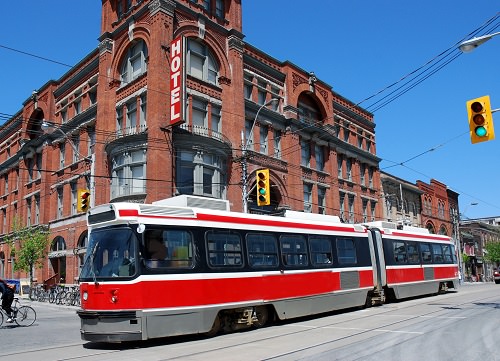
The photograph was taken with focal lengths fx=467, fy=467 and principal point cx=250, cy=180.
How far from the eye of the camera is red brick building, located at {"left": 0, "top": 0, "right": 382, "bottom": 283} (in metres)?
25.8

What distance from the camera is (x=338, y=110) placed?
41.9m

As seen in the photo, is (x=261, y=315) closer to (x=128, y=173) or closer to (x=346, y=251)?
(x=346, y=251)

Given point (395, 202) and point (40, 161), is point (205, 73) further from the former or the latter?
point (395, 202)

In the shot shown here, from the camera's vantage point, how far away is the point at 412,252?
2155 cm

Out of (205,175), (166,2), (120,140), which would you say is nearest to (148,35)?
(166,2)

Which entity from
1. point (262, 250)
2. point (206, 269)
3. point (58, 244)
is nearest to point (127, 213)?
point (206, 269)

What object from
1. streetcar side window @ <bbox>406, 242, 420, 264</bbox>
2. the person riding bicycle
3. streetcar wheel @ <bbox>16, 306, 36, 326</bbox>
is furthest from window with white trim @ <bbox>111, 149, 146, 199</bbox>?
streetcar side window @ <bbox>406, 242, 420, 264</bbox>

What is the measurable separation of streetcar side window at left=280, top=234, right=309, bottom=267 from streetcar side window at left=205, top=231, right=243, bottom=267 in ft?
6.32

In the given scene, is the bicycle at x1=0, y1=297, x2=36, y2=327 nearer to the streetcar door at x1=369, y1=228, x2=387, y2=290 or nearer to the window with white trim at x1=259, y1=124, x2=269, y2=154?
the streetcar door at x1=369, y1=228, x2=387, y2=290

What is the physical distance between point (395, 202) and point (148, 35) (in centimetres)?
3421

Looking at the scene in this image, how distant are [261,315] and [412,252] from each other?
11027mm

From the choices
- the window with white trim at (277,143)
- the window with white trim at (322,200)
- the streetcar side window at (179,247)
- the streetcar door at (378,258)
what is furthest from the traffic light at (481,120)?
the window with white trim at (322,200)

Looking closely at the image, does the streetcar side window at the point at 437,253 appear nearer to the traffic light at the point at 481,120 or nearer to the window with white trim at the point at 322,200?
the traffic light at the point at 481,120

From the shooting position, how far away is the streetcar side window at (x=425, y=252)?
2248 cm
